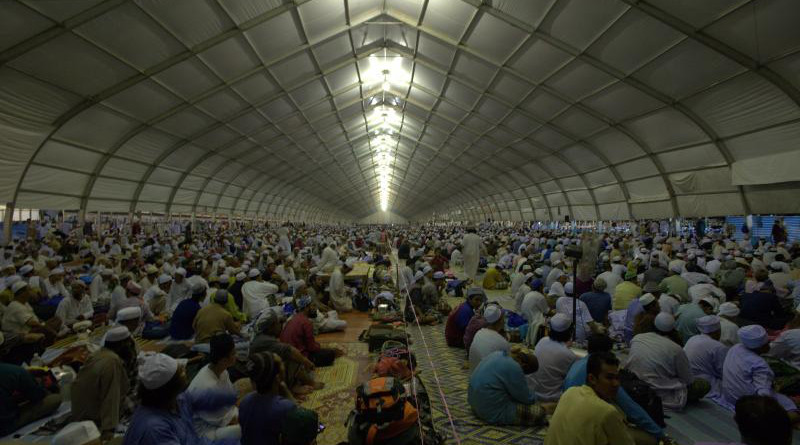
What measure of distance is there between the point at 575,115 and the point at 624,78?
361 cm

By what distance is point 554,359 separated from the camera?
390 cm

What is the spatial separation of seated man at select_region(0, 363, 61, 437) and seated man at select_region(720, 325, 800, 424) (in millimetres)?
6160

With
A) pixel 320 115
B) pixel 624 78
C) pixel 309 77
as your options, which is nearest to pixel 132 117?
pixel 309 77

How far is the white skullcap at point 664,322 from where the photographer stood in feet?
13.4

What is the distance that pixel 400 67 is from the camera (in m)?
16.2

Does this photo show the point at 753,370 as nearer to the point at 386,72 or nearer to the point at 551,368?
the point at 551,368

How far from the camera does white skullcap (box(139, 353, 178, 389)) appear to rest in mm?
2102

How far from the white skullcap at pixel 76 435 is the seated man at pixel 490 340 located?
331cm

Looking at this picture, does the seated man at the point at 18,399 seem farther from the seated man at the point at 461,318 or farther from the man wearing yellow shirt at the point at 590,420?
the seated man at the point at 461,318

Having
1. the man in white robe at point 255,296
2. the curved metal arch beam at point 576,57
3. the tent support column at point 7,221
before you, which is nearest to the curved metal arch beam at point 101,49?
the tent support column at point 7,221

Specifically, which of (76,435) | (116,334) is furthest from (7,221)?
(76,435)

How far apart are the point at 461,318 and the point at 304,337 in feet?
7.49

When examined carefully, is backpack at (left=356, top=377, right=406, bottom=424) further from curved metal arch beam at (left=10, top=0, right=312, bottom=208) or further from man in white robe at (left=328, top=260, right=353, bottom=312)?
curved metal arch beam at (left=10, top=0, right=312, bottom=208)

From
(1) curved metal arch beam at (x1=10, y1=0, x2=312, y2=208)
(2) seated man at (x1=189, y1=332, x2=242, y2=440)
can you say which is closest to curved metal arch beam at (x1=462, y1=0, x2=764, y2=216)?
(1) curved metal arch beam at (x1=10, y1=0, x2=312, y2=208)
